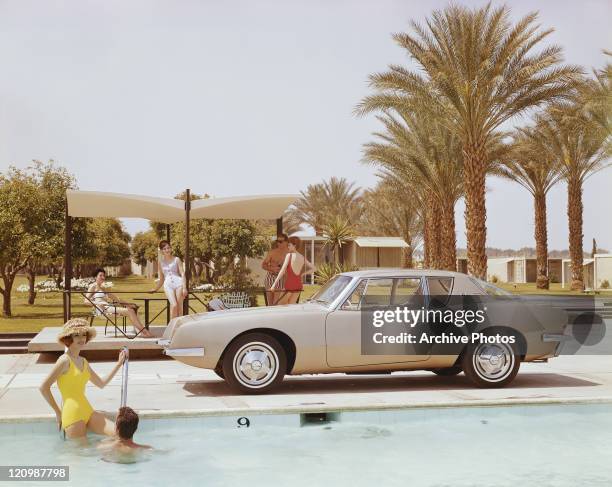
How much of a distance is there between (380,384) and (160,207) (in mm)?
6178

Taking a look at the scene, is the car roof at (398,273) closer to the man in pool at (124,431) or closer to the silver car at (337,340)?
the silver car at (337,340)

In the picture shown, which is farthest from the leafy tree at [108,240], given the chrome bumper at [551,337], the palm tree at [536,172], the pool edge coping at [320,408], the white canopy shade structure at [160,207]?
the pool edge coping at [320,408]

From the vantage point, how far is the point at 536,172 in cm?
4381

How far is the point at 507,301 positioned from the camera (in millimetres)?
10312

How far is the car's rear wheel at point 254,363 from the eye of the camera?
9.62 meters

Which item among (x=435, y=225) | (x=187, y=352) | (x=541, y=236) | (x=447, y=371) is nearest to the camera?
(x=187, y=352)

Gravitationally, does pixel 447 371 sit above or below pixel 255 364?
below

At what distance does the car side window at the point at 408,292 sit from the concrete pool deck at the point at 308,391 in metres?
1.03

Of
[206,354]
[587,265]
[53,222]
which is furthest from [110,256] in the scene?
[206,354]

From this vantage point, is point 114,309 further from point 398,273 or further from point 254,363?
point 398,273

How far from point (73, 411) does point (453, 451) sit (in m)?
3.27

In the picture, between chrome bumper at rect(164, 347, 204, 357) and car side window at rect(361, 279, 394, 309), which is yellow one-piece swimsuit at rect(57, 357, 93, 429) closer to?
chrome bumper at rect(164, 347, 204, 357)

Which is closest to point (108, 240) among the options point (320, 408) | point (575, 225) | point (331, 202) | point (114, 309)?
point (331, 202)

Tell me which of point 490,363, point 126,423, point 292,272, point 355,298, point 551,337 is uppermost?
point 292,272
